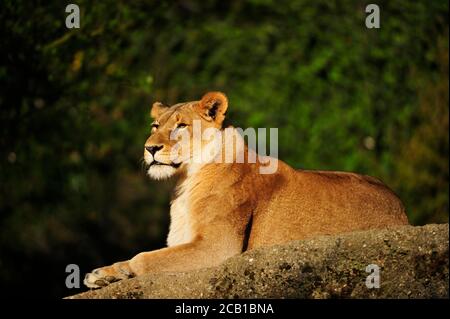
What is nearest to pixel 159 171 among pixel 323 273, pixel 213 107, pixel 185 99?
pixel 213 107

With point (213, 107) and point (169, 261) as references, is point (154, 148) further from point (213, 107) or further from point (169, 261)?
point (169, 261)

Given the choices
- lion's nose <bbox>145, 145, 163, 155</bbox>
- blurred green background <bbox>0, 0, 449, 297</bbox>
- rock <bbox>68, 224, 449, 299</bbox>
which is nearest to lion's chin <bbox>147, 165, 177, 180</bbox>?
lion's nose <bbox>145, 145, 163, 155</bbox>

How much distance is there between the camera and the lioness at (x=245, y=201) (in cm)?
725

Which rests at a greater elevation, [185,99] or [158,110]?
[185,99]

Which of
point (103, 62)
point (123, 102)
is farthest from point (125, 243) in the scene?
point (103, 62)

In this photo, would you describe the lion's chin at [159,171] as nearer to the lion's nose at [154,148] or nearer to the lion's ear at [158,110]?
the lion's nose at [154,148]

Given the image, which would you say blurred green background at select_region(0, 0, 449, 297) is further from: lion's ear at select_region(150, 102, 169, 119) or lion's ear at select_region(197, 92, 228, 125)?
lion's ear at select_region(197, 92, 228, 125)

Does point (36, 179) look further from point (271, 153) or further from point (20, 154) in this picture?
point (271, 153)

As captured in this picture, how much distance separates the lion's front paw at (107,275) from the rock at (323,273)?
9.6 inches

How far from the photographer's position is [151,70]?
1309 centimetres

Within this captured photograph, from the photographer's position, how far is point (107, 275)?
6922 mm

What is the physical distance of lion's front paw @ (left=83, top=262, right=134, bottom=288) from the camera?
688 cm

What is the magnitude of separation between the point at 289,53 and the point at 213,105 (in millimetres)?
5699

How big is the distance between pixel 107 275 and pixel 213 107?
1.57 meters
